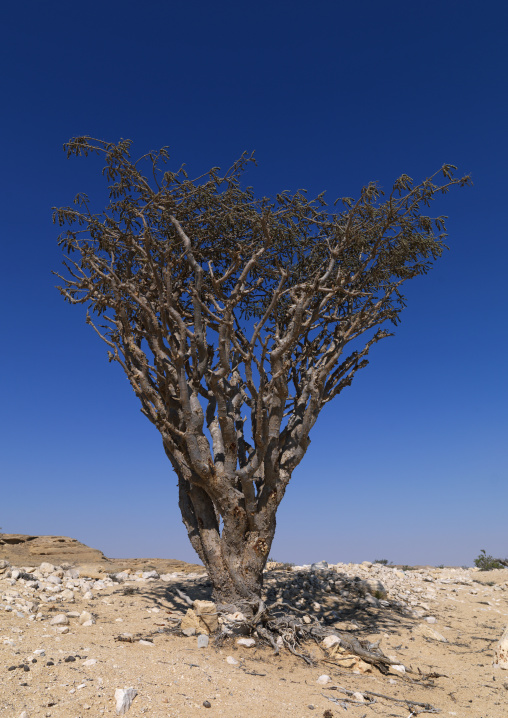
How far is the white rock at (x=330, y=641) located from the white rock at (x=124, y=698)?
385 centimetres

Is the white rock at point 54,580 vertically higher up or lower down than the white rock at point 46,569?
lower down

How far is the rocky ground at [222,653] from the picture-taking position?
19.9 feet

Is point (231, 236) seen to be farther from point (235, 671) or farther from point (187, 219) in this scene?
point (235, 671)

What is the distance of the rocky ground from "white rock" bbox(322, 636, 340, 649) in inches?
1.3

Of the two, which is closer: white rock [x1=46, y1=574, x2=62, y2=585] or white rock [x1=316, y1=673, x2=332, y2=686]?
white rock [x1=316, y1=673, x2=332, y2=686]

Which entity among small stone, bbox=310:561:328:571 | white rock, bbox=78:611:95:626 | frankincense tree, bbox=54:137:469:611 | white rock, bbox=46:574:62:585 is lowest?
white rock, bbox=78:611:95:626

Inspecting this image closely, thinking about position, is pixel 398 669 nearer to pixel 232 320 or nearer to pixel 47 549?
pixel 232 320

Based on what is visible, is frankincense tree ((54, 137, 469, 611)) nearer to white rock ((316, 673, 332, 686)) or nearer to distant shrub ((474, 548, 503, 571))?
white rock ((316, 673, 332, 686))

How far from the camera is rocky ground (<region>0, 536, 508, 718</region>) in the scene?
6.07 metres

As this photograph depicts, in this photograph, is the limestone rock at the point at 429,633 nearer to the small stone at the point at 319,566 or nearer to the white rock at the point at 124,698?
the small stone at the point at 319,566

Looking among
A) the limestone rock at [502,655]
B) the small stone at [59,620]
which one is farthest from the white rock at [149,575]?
the limestone rock at [502,655]

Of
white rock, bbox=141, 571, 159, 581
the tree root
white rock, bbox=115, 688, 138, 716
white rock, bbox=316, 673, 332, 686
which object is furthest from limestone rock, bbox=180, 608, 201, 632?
white rock, bbox=141, 571, 159, 581

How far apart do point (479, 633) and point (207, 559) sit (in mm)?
6099

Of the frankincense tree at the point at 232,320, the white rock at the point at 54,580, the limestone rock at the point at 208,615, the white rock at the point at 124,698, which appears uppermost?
the frankincense tree at the point at 232,320
